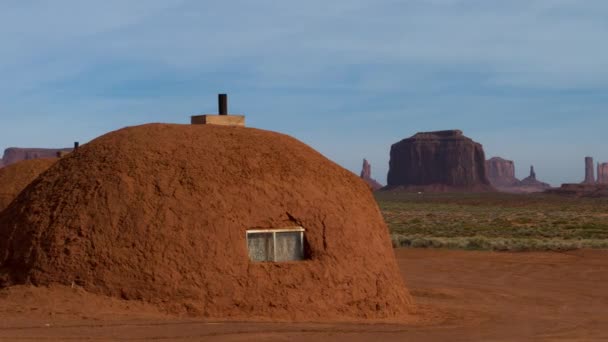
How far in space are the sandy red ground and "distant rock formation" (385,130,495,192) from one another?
13279cm

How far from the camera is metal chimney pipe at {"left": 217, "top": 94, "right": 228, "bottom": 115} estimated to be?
49.3 feet

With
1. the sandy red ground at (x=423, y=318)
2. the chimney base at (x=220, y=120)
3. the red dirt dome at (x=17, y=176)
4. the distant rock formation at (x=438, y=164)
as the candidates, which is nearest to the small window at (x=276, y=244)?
the sandy red ground at (x=423, y=318)

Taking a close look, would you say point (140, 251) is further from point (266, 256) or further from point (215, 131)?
point (215, 131)

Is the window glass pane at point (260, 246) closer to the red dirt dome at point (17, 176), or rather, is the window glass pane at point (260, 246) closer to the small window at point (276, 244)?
the small window at point (276, 244)

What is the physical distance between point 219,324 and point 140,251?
1.51 m

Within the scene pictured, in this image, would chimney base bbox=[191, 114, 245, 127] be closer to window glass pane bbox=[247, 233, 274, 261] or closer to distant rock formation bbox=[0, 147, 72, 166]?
window glass pane bbox=[247, 233, 274, 261]

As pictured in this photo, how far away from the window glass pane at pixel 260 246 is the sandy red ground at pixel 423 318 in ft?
3.65

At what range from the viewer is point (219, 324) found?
456 inches

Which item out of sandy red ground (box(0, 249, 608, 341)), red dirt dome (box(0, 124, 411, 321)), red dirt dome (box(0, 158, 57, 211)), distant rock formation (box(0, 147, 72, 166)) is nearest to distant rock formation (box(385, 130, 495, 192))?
distant rock formation (box(0, 147, 72, 166))

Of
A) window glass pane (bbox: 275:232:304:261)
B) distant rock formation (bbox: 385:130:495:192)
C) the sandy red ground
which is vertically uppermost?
distant rock formation (bbox: 385:130:495:192)

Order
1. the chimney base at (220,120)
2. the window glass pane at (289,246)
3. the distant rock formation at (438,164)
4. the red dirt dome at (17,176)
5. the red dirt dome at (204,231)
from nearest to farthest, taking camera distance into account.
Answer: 1. the red dirt dome at (204,231)
2. the window glass pane at (289,246)
3. the chimney base at (220,120)
4. the red dirt dome at (17,176)
5. the distant rock formation at (438,164)

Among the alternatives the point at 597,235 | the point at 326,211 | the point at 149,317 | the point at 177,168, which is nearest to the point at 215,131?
the point at 177,168

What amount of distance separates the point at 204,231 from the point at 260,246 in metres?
0.86

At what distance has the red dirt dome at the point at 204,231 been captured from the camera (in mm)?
12094
